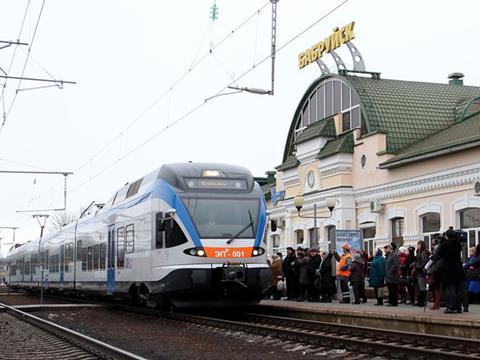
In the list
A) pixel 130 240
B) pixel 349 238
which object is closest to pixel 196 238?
pixel 130 240

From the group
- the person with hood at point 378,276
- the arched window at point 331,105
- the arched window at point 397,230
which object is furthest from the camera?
the arched window at point 331,105

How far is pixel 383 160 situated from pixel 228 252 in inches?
567

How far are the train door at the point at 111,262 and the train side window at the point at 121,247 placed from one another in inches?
24.6

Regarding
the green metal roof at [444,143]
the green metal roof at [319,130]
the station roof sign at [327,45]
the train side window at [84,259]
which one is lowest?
the train side window at [84,259]

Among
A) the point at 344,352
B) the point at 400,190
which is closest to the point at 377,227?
the point at 400,190

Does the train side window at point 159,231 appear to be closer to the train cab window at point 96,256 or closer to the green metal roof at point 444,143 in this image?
the train cab window at point 96,256

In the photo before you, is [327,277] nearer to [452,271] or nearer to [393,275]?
[393,275]

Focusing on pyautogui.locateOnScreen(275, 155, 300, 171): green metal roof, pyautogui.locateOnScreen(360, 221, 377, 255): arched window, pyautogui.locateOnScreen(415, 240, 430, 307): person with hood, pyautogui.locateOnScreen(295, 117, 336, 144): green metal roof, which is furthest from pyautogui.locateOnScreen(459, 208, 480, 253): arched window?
pyautogui.locateOnScreen(275, 155, 300, 171): green metal roof

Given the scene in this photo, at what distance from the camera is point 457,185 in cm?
2575

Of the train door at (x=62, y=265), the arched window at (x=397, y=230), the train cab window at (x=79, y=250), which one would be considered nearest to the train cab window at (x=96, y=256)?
the train cab window at (x=79, y=250)

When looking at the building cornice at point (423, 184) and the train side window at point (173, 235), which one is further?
the building cornice at point (423, 184)

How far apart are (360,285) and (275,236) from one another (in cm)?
2023

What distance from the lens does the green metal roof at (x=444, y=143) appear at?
25172mm

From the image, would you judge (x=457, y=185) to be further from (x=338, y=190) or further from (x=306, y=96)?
(x=306, y=96)
